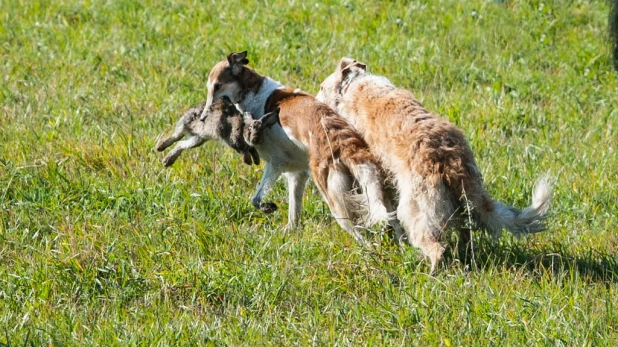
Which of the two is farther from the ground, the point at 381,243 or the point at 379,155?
the point at 379,155

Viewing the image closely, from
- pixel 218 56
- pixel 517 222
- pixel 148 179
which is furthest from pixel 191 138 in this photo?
pixel 218 56

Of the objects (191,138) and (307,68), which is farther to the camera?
(307,68)

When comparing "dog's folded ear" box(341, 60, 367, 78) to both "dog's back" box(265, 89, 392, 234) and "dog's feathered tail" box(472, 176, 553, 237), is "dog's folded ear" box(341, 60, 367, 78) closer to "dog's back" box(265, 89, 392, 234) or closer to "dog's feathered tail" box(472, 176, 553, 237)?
"dog's back" box(265, 89, 392, 234)

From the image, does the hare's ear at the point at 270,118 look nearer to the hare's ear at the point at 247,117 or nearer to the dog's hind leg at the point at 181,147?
the hare's ear at the point at 247,117

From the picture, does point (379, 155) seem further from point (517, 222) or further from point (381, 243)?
point (517, 222)

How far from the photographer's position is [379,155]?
6.71m

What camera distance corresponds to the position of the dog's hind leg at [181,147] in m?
7.73

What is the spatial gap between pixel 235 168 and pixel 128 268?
2170 millimetres

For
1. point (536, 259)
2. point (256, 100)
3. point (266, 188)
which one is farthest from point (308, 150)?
point (536, 259)

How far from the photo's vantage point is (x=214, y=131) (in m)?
7.53

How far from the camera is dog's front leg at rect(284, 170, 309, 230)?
295 inches

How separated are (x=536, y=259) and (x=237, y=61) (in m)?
2.88

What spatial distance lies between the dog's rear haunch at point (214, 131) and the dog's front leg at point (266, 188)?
0.13 m

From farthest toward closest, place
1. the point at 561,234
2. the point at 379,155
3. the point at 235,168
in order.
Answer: the point at 235,168 → the point at 561,234 → the point at 379,155
